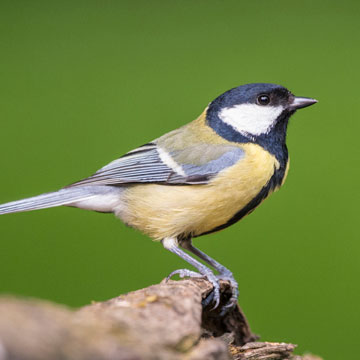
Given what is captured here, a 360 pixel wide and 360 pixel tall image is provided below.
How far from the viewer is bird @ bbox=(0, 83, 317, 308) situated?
1388 millimetres

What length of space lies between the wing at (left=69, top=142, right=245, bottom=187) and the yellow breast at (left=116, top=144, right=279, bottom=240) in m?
0.02

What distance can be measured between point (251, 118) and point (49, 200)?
61 cm

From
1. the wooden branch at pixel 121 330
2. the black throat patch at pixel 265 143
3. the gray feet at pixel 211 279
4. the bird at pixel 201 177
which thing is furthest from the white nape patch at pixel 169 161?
the wooden branch at pixel 121 330

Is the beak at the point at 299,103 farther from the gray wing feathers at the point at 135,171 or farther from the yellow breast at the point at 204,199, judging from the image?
the gray wing feathers at the point at 135,171

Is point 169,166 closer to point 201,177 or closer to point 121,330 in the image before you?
point 201,177

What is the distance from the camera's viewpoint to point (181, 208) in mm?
1394

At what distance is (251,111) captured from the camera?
1.47m

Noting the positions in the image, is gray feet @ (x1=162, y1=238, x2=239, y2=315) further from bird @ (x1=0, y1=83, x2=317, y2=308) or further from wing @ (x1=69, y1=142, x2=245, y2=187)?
wing @ (x1=69, y1=142, x2=245, y2=187)

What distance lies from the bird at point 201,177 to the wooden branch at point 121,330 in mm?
331

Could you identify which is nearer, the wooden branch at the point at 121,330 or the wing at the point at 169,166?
the wooden branch at the point at 121,330

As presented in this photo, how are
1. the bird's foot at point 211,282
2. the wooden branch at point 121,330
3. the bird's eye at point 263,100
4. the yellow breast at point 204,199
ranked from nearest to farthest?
1. the wooden branch at point 121,330
2. the bird's foot at point 211,282
3. the yellow breast at point 204,199
4. the bird's eye at point 263,100

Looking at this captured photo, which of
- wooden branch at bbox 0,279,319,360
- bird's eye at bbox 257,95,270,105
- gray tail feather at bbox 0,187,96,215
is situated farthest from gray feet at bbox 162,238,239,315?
bird's eye at bbox 257,95,270,105

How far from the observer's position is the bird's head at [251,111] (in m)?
1.47

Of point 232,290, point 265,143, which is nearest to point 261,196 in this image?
point 265,143
